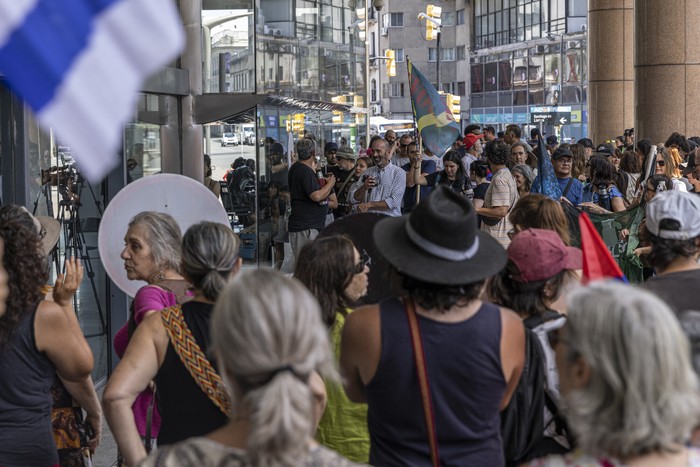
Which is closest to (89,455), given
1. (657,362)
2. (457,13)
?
(657,362)

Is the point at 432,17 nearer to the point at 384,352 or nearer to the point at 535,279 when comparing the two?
the point at 535,279

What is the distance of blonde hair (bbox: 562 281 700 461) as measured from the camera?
2.53 meters

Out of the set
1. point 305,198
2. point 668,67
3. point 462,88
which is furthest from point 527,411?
point 462,88

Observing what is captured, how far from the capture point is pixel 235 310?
262 centimetres

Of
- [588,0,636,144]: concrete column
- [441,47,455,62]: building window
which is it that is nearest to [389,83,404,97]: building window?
[441,47,455,62]: building window

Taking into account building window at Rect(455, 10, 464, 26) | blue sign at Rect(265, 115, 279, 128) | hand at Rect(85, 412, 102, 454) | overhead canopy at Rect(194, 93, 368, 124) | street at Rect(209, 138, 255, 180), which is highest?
building window at Rect(455, 10, 464, 26)

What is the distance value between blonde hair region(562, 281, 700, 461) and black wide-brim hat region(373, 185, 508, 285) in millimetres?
1276

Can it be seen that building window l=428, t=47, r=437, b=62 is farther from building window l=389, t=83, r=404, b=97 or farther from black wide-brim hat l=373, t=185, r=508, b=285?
black wide-brim hat l=373, t=185, r=508, b=285

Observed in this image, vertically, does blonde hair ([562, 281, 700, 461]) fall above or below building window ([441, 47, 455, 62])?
below

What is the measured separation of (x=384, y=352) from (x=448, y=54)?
105102 millimetres

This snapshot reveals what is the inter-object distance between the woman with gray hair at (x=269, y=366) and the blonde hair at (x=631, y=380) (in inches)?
23.0

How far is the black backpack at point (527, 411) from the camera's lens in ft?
14.0

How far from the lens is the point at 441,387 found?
3848 millimetres

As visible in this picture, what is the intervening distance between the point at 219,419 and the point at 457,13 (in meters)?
102
